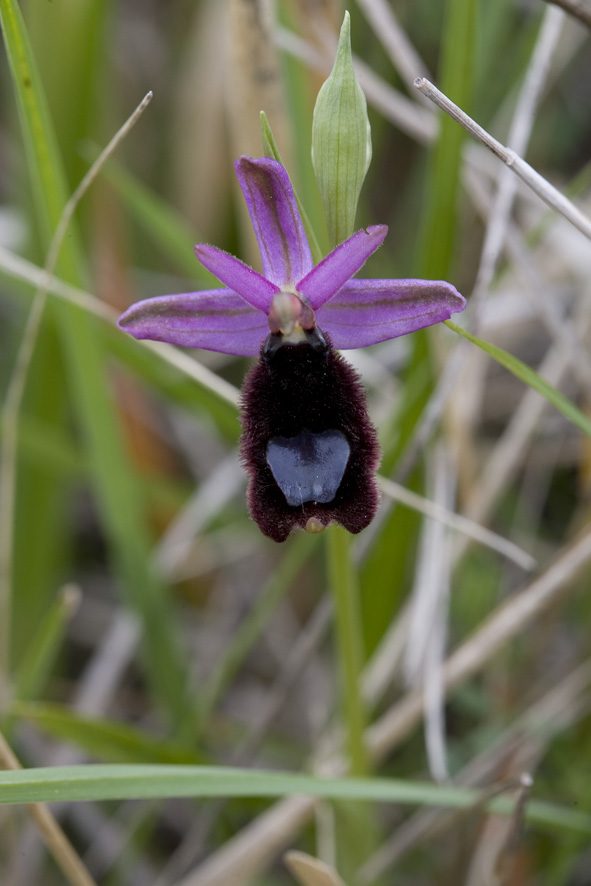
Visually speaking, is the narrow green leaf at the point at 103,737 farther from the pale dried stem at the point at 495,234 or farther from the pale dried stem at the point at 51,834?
the pale dried stem at the point at 495,234

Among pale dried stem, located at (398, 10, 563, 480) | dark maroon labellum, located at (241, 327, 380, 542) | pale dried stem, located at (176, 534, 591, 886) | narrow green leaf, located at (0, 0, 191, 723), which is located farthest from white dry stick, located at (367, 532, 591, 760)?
dark maroon labellum, located at (241, 327, 380, 542)

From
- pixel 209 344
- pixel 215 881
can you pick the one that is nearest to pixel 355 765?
pixel 215 881

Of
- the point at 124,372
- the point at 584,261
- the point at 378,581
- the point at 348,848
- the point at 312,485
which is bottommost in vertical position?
the point at 348,848

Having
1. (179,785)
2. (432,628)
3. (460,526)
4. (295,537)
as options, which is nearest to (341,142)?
(460,526)

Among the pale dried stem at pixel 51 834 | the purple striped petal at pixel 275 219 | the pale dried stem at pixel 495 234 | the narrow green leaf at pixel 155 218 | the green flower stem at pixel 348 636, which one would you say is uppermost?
the narrow green leaf at pixel 155 218

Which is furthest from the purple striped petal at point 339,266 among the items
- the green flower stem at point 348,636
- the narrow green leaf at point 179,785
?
the narrow green leaf at point 179,785

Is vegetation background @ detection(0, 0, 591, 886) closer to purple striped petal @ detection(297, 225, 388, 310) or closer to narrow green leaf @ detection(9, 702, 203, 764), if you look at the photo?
narrow green leaf @ detection(9, 702, 203, 764)

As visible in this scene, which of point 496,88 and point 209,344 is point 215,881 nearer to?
point 209,344
